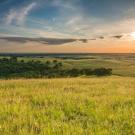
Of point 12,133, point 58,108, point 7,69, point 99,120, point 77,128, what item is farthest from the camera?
point 7,69

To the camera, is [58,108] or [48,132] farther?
[58,108]

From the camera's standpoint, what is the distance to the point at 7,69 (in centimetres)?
11144

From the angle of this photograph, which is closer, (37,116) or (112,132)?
(112,132)

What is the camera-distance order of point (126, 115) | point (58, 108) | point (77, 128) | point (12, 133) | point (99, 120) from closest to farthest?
1. point (12, 133)
2. point (77, 128)
3. point (99, 120)
4. point (126, 115)
5. point (58, 108)

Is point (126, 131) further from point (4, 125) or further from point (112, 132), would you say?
point (4, 125)

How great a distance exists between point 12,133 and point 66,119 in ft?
5.78

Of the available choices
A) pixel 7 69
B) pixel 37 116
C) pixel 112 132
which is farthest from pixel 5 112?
pixel 7 69

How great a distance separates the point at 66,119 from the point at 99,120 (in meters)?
0.76

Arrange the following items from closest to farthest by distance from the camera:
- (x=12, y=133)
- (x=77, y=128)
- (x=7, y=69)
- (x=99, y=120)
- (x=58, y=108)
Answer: (x=12, y=133), (x=77, y=128), (x=99, y=120), (x=58, y=108), (x=7, y=69)

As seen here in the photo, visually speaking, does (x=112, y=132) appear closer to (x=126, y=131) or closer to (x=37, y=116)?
(x=126, y=131)

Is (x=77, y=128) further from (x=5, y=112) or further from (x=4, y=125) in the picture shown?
(x=5, y=112)

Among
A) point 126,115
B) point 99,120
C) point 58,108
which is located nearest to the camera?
point 99,120

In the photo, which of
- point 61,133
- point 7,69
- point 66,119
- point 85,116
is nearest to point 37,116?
point 66,119

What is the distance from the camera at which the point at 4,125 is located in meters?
5.65
